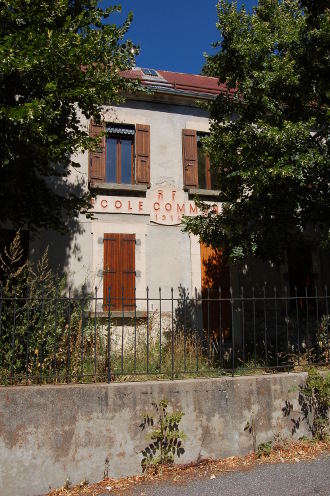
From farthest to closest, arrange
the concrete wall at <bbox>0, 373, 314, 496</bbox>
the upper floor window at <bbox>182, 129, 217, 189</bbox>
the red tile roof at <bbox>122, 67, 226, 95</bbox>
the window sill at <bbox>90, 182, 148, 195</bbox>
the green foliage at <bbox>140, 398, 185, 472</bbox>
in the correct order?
the red tile roof at <bbox>122, 67, 226, 95</bbox>, the upper floor window at <bbox>182, 129, 217, 189</bbox>, the window sill at <bbox>90, 182, 148, 195</bbox>, the green foliage at <bbox>140, 398, 185, 472</bbox>, the concrete wall at <bbox>0, 373, 314, 496</bbox>

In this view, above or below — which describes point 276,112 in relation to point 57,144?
above

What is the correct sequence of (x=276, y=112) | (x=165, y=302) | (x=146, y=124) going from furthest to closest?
(x=146, y=124) → (x=165, y=302) → (x=276, y=112)

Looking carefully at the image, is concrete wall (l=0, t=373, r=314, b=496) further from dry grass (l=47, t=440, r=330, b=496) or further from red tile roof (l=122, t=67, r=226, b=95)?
red tile roof (l=122, t=67, r=226, b=95)

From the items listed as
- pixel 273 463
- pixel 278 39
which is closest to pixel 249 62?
pixel 278 39

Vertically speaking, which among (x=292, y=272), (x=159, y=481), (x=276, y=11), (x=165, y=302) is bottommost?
(x=159, y=481)

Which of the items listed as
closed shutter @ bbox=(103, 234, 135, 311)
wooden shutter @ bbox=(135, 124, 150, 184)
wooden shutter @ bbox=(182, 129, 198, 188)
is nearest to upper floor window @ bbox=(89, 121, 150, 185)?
wooden shutter @ bbox=(135, 124, 150, 184)

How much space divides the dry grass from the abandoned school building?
14.7ft

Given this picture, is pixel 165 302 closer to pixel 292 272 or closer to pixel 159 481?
pixel 292 272

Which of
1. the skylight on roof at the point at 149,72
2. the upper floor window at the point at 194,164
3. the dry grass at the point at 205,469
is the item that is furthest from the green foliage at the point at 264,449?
the skylight on roof at the point at 149,72

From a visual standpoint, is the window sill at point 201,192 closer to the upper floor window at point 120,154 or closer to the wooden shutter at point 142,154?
the wooden shutter at point 142,154

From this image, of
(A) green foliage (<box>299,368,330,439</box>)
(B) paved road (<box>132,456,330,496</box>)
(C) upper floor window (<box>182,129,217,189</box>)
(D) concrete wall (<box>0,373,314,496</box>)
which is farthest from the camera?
(C) upper floor window (<box>182,129,217,189</box>)

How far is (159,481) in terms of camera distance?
4324 mm

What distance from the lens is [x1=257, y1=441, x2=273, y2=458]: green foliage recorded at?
15.9 feet

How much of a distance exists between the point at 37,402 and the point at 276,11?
7840mm
